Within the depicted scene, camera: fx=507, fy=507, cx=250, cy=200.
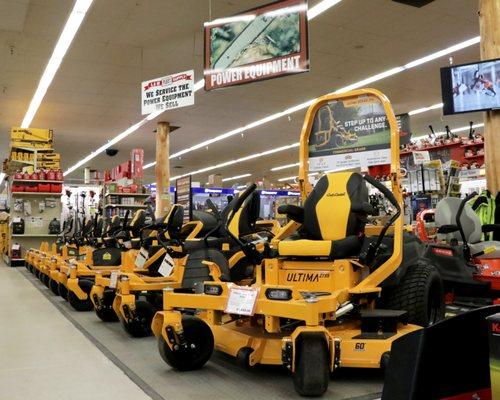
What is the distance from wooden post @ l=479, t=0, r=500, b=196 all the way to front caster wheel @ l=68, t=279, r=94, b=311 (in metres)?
4.58

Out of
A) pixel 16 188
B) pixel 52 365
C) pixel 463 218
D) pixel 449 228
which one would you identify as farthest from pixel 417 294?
pixel 16 188

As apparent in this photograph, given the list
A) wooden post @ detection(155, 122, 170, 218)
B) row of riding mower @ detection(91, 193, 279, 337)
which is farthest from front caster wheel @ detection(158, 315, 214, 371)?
wooden post @ detection(155, 122, 170, 218)

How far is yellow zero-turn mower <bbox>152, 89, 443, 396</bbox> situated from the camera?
97.3 inches

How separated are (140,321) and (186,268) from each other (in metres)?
0.54

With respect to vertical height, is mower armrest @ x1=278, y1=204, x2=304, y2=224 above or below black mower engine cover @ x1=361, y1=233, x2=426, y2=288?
above

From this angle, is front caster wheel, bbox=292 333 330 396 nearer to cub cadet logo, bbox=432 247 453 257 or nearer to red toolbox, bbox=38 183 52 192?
cub cadet logo, bbox=432 247 453 257

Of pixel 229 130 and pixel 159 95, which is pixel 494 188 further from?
pixel 229 130

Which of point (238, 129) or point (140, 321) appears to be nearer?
point (140, 321)

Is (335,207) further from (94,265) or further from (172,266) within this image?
(94,265)

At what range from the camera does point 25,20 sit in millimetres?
8102

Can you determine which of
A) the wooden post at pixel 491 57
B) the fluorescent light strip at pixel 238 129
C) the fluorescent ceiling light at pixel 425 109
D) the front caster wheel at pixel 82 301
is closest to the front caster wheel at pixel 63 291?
the front caster wheel at pixel 82 301

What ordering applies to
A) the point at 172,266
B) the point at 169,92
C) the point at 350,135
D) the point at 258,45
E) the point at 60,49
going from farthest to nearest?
the point at 60,49 < the point at 169,92 < the point at 258,45 < the point at 172,266 < the point at 350,135

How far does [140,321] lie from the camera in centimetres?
399

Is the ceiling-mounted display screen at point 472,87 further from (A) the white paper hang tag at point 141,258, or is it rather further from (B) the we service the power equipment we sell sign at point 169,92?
(A) the white paper hang tag at point 141,258
